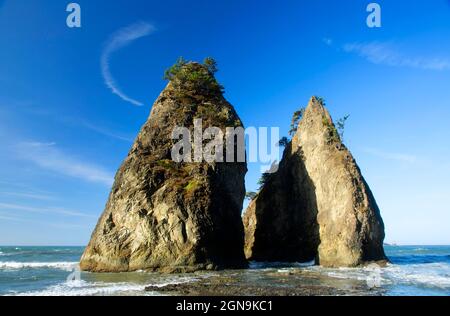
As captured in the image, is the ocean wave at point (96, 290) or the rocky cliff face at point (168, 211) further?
the rocky cliff face at point (168, 211)

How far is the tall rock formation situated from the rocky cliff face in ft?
27.7

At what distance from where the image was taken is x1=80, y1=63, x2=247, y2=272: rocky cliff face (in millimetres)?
30688

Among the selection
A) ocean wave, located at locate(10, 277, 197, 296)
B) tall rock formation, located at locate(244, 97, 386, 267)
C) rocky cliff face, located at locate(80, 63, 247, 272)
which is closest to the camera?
ocean wave, located at locate(10, 277, 197, 296)

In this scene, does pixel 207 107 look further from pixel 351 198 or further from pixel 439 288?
pixel 439 288

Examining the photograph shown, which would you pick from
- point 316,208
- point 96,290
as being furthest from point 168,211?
point 316,208

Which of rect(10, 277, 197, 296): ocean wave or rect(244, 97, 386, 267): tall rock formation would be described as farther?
rect(244, 97, 386, 267): tall rock formation

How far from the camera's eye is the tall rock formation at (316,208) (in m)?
34.3

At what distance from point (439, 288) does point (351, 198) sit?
15.5 m

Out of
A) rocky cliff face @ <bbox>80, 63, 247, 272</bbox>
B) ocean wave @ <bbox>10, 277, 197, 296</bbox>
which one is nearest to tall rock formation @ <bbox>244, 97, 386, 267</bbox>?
rocky cliff face @ <bbox>80, 63, 247, 272</bbox>

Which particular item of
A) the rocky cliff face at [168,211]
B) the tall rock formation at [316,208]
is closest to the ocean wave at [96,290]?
the rocky cliff face at [168,211]

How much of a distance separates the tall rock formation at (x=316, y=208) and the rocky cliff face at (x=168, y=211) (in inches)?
333

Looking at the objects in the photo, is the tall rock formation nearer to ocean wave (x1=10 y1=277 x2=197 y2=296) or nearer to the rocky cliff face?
the rocky cliff face

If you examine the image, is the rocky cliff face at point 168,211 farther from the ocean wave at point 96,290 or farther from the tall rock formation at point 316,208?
the tall rock formation at point 316,208

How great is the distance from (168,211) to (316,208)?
57.5 feet
